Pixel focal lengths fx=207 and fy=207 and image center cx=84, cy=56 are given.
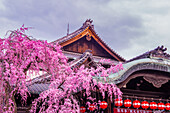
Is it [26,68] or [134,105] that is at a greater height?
[26,68]

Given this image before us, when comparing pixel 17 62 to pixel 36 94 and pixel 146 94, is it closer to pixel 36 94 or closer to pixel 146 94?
pixel 36 94

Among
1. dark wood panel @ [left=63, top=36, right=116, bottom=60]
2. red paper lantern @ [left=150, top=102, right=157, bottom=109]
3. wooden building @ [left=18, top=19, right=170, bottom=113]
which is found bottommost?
red paper lantern @ [left=150, top=102, right=157, bottom=109]

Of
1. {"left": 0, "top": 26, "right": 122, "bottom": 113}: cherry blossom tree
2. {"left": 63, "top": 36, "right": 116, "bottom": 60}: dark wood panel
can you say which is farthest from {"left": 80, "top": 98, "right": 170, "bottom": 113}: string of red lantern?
{"left": 63, "top": 36, "right": 116, "bottom": 60}: dark wood panel

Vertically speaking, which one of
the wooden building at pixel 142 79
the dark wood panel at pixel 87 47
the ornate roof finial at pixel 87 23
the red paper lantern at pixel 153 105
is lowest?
the red paper lantern at pixel 153 105

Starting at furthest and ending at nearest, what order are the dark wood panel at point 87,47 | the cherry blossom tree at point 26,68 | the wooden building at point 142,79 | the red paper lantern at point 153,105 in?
the dark wood panel at point 87,47, the red paper lantern at point 153,105, the wooden building at point 142,79, the cherry blossom tree at point 26,68

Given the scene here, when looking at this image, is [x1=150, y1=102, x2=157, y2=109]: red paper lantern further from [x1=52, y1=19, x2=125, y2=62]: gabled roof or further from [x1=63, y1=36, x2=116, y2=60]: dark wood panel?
[x1=63, y1=36, x2=116, y2=60]: dark wood panel

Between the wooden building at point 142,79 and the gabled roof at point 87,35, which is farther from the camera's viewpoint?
the gabled roof at point 87,35

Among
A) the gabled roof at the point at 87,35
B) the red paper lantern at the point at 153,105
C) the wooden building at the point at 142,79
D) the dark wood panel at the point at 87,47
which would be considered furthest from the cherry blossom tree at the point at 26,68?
the dark wood panel at the point at 87,47

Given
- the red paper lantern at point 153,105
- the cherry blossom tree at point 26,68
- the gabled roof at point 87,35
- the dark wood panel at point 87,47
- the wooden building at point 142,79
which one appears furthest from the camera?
the dark wood panel at point 87,47

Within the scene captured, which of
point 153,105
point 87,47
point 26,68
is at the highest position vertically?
point 87,47

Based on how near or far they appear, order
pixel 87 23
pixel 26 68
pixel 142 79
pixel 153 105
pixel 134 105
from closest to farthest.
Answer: pixel 26 68 → pixel 142 79 → pixel 134 105 → pixel 153 105 → pixel 87 23

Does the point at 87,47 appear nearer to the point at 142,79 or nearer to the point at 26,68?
the point at 142,79

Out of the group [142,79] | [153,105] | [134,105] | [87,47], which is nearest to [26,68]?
[142,79]

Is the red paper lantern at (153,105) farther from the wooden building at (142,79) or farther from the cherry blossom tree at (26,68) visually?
the cherry blossom tree at (26,68)
